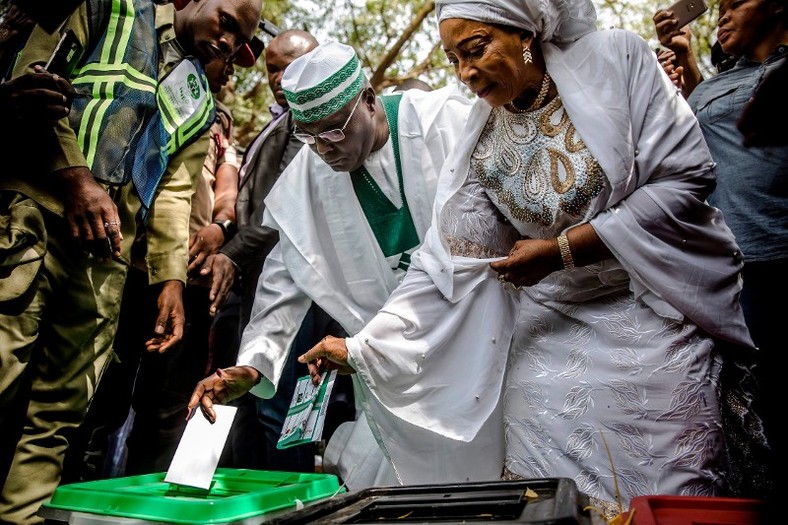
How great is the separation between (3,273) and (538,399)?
1.55 metres

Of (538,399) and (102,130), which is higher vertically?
(102,130)

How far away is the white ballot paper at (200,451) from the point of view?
5.90ft

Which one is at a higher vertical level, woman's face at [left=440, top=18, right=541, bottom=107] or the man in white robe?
woman's face at [left=440, top=18, right=541, bottom=107]

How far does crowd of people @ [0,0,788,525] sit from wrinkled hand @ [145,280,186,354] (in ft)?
0.04

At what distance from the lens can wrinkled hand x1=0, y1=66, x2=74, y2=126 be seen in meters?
2.11

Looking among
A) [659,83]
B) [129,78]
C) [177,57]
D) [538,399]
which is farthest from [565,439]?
[177,57]

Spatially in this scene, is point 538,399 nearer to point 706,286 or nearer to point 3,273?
point 706,286

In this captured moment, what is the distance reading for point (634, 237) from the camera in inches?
74.3

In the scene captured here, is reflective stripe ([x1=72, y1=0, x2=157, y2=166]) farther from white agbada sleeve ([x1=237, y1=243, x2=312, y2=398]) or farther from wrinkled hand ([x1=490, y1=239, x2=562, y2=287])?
wrinkled hand ([x1=490, y1=239, x2=562, y2=287])

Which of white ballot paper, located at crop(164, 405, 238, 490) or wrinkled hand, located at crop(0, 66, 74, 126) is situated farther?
wrinkled hand, located at crop(0, 66, 74, 126)

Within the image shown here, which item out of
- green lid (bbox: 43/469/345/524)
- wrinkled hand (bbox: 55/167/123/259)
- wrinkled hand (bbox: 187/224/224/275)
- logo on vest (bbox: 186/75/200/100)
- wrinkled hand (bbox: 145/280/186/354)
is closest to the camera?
green lid (bbox: 43/469/345/524)

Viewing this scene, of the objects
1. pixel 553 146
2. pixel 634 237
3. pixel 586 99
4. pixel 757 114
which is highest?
pixel 757 114

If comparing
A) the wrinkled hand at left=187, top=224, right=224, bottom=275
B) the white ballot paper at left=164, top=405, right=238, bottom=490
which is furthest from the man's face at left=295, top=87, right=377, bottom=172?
the white ballot paper at left=164, top=405, right=238, bottom=490

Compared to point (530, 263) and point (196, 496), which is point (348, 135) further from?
point (196, 496)
